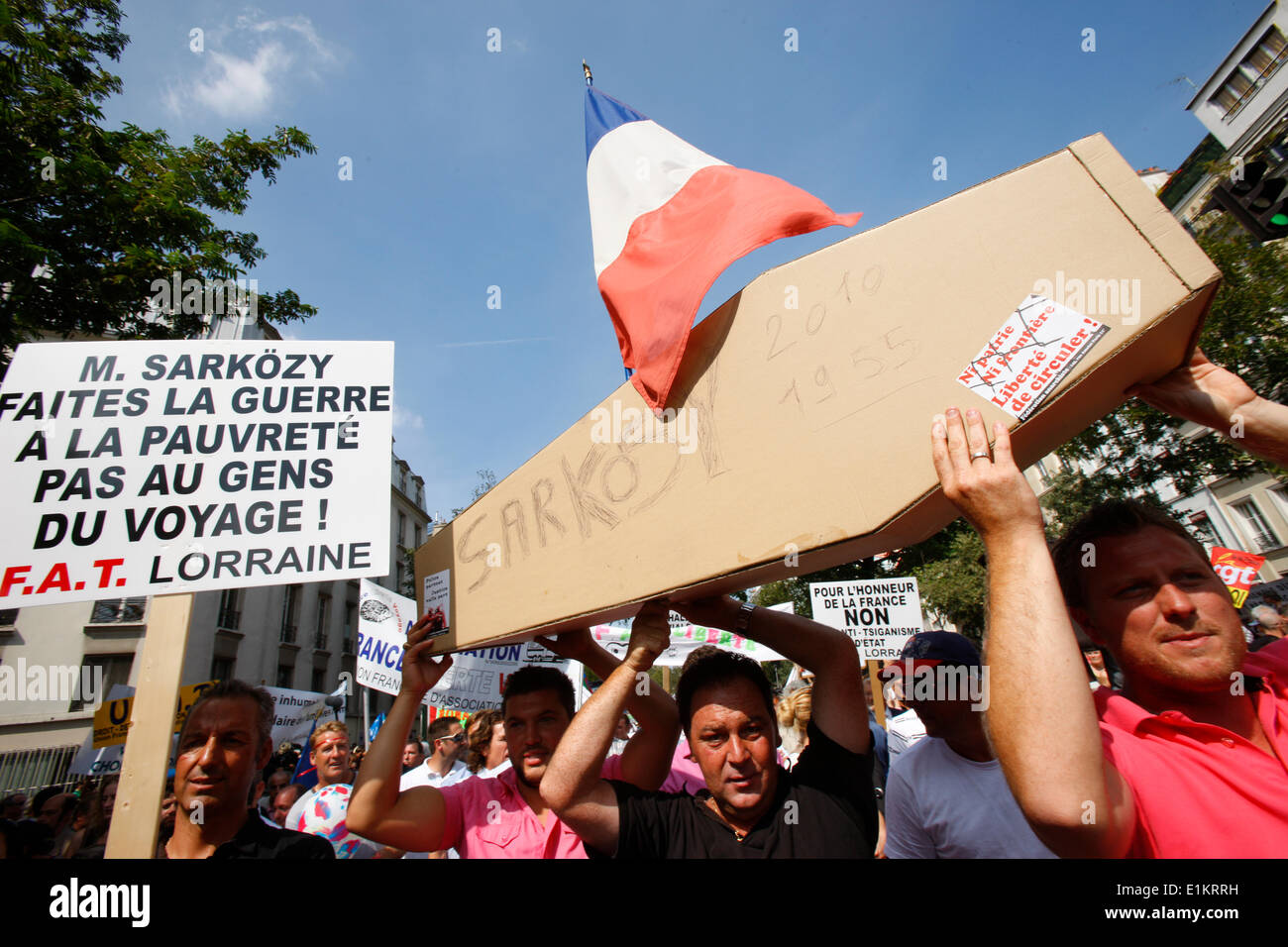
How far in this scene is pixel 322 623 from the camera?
81.1ft

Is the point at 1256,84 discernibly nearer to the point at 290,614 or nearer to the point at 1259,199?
the point at 1259,199

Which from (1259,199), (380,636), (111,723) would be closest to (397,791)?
(380,636)

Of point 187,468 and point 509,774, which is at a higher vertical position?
point 187,468

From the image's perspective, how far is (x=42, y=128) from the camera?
6523 mm

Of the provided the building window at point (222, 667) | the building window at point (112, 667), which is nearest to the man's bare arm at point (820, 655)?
the building window at point (112, 667)

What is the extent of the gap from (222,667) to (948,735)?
2191 cm

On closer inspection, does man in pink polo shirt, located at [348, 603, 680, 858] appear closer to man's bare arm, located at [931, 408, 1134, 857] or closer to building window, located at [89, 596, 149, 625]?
man's bare arm, located at [931, 408, 1134, 857]

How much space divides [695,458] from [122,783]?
201 centimetres

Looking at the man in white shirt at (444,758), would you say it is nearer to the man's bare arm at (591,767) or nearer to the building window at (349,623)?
the man's bare arm at (591,767)

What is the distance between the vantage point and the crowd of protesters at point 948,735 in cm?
92

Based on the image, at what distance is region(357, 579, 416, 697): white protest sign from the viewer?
6652mm

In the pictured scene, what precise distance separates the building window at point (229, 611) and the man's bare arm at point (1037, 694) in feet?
71.4

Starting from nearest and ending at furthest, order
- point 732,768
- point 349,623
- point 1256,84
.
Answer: point 732,768 → point 1256,84 → point 349,623
